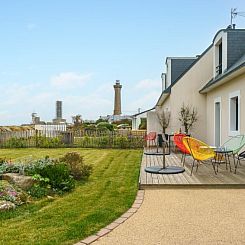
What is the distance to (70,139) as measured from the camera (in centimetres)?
1942

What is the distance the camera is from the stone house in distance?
11492mm

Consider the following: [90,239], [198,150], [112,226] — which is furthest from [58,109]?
[90,239]

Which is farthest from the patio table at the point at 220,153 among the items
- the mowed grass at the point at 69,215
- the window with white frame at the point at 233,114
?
the mowed grass at the point at 69,215

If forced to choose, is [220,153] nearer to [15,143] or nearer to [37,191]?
[37,191]

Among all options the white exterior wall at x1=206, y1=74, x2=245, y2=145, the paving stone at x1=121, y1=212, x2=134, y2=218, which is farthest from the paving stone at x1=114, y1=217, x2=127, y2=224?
the white exterior wall at x1=206, y1=74, x2=245, y2=145

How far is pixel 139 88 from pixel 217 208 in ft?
107

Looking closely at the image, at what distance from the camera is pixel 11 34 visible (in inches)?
627

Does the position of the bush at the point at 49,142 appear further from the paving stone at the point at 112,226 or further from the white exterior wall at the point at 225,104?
the paving stone at the point at 112,226

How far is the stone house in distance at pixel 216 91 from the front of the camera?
11.5 m

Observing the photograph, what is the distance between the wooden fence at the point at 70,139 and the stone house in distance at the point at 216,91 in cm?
204

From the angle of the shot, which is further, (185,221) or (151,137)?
(151,137)

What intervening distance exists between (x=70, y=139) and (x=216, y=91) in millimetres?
9302

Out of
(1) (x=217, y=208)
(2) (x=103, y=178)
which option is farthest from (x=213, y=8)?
(1) (x=217, y=208)

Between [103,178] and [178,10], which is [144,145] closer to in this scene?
[178,10]
